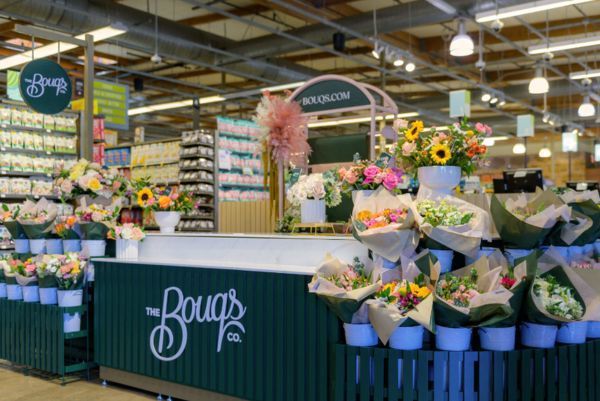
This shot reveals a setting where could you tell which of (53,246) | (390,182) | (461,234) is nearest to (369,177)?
(390,182)

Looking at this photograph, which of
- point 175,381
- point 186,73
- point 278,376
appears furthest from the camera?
point 186,73

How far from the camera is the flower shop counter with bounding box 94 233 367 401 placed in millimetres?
3799

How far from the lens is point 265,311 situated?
3.99 meters

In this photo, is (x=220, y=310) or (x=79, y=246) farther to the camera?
(x=79, y=246)

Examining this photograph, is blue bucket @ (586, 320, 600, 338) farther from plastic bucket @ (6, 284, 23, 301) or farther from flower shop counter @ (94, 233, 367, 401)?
plastic bucket @ (6, 284, 23, 301)

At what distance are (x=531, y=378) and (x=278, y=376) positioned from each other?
1.45m

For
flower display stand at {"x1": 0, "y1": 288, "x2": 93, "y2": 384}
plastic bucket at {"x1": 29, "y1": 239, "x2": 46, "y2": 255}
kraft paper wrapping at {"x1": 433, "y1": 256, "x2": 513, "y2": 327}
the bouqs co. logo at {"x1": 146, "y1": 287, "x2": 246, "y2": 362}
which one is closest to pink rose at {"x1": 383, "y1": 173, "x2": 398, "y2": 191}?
kraft paper wrapping at {"x1": 433, "y1": 256, "x2": 513, "y2": 327}

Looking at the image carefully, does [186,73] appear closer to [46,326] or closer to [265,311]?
[46,326]

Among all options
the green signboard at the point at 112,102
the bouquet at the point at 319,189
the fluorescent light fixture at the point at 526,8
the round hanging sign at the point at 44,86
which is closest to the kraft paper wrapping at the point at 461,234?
the bouquet at the point at 319,189

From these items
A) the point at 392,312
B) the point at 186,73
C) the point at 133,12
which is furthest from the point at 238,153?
the point at 392,312

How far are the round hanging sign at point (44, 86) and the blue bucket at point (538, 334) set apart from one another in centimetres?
492

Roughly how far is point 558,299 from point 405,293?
746mm

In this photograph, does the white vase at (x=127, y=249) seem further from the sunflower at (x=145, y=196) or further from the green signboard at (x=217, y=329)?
the sunflower at (x=145, y=196)

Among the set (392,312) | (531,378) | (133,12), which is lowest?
(531,378)
